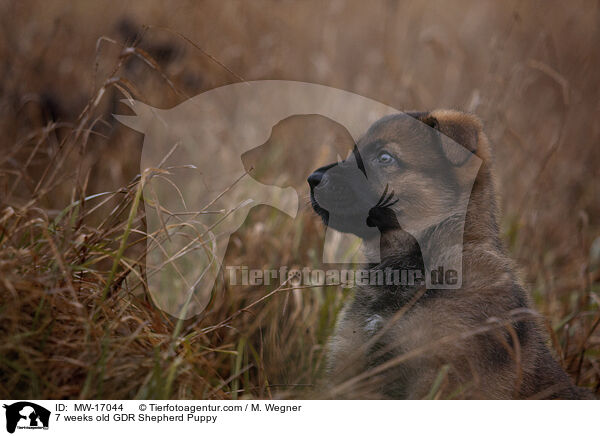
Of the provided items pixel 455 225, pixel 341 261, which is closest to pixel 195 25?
pixel 341 261

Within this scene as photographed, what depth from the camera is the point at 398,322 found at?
2287 mm

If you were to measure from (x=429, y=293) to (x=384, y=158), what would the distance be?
666mm

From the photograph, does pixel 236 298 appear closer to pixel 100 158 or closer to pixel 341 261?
pixel 341 261

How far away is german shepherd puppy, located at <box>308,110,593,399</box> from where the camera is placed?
2.15 meters
